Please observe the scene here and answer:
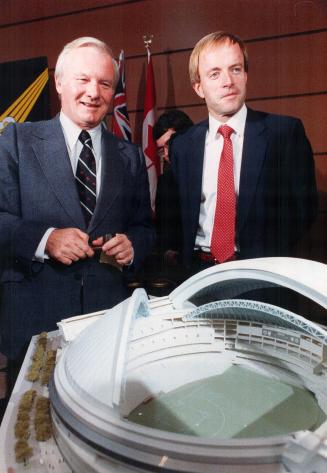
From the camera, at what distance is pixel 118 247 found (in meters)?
2.13

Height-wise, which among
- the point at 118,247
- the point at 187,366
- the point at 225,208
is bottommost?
the point at 187,366

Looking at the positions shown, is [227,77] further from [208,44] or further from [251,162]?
[251,162]

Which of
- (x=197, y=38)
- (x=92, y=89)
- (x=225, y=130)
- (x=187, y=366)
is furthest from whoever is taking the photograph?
(x=197, y=38)

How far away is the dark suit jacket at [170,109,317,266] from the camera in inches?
88.1

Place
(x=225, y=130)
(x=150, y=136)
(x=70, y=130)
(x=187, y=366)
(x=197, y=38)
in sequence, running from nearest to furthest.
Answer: (x=187, y=366) → (x=70, y=130) → (x=225, y=130) → (x=197, y=38) → (x=150, y=136)

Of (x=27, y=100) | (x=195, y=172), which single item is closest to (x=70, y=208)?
(x=195, y=172)

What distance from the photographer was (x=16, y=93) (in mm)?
2850

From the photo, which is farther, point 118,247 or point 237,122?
point 237,122

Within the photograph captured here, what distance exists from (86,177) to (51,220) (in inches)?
11.2

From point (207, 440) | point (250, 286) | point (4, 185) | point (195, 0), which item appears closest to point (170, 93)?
point (195, 0)

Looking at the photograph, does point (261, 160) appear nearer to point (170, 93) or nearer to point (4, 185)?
point (170, 93)

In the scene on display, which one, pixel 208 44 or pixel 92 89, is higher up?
pixel 208 44

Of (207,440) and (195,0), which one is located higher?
(195,0)

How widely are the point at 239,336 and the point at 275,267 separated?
46cm
